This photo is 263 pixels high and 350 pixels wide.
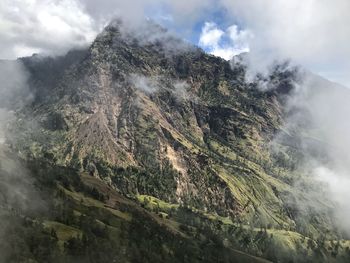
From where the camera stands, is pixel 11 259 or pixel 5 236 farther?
pixel 5 236

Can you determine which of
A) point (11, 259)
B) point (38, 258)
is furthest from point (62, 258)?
point (11, 259)

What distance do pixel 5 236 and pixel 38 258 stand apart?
1916 cm

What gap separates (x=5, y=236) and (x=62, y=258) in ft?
83.0

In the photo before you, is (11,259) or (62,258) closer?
(11,259)

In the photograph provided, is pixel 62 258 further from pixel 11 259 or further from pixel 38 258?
pixel 11 259

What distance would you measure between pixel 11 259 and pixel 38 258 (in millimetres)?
12686

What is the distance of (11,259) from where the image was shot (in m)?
181

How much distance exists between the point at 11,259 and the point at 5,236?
67.7 ft

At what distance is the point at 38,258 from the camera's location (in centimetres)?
19112

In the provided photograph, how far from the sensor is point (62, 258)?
199250 millimetres

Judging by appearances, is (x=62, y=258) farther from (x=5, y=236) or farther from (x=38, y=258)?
(x=5, y=236)

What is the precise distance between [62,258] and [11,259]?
78.7 ft
